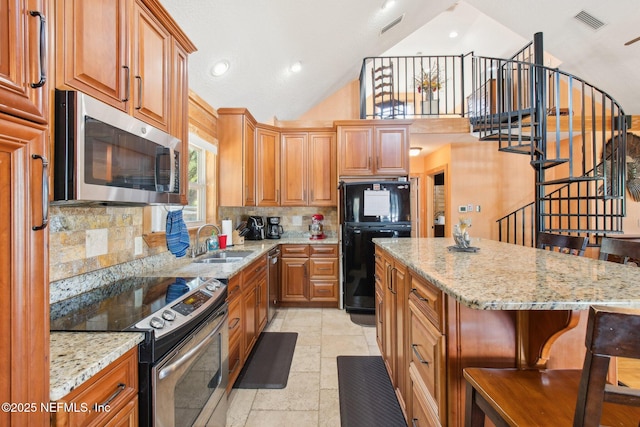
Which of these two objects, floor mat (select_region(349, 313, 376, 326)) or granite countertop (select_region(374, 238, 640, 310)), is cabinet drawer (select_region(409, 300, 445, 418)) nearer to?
granite countertop (select_region(374, 238, 640, 310))

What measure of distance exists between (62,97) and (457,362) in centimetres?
167

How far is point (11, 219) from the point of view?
1.67 feet

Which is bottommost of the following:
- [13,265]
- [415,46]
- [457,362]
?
[457,362]

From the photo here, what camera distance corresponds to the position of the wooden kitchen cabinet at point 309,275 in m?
3.52

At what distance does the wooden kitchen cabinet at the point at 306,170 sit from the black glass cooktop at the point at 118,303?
95.2 inches

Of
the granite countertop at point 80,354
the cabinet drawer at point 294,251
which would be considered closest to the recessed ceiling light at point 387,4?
the cabinet drawer at point 294,251

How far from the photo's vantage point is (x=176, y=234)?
1.98m

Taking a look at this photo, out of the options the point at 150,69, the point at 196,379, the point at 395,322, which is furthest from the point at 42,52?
the point at 395,322

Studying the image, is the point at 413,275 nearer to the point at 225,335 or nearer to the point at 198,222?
the point at 225,335

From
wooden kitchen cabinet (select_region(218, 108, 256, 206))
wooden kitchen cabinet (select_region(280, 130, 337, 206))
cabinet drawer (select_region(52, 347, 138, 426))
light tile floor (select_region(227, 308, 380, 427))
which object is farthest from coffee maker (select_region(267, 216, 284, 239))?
cabinet drawer (select_region(52, 347, 138, 426))

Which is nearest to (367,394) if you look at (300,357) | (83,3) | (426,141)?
(300,357)

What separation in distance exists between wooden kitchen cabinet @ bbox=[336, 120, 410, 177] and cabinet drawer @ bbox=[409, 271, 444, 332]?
8.08 ft

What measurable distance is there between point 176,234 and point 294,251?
5.68 ft

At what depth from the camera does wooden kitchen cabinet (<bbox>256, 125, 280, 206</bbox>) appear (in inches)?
141
